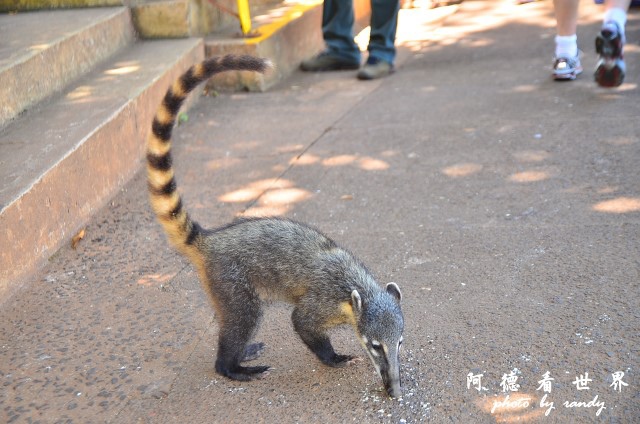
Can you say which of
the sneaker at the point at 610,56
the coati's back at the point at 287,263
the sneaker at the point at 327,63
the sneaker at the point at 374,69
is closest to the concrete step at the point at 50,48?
the sneaker at the point at 327,63

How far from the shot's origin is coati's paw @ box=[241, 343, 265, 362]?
148 inches

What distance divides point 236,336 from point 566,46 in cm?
445

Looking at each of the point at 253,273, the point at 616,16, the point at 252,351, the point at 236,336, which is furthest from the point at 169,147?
the point at 616,16

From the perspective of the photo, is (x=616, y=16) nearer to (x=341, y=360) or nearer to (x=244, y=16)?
(x=244, y=16)

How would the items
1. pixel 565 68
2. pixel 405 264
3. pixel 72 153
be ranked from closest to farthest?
pixel 405 264 < pixel 72 153 < pixel 565 68

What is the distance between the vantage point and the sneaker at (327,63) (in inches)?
321

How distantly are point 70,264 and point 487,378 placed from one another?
2494mm

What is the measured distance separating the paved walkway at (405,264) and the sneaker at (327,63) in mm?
857

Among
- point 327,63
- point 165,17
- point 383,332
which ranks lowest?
point 383,332

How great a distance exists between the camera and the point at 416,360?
11.7ft

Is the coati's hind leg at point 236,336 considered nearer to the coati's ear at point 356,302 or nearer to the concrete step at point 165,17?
the coati's ear at point 356,302

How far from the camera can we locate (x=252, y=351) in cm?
379

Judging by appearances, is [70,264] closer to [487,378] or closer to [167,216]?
[167,216]

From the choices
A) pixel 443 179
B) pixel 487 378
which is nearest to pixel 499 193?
pixel 443 179
